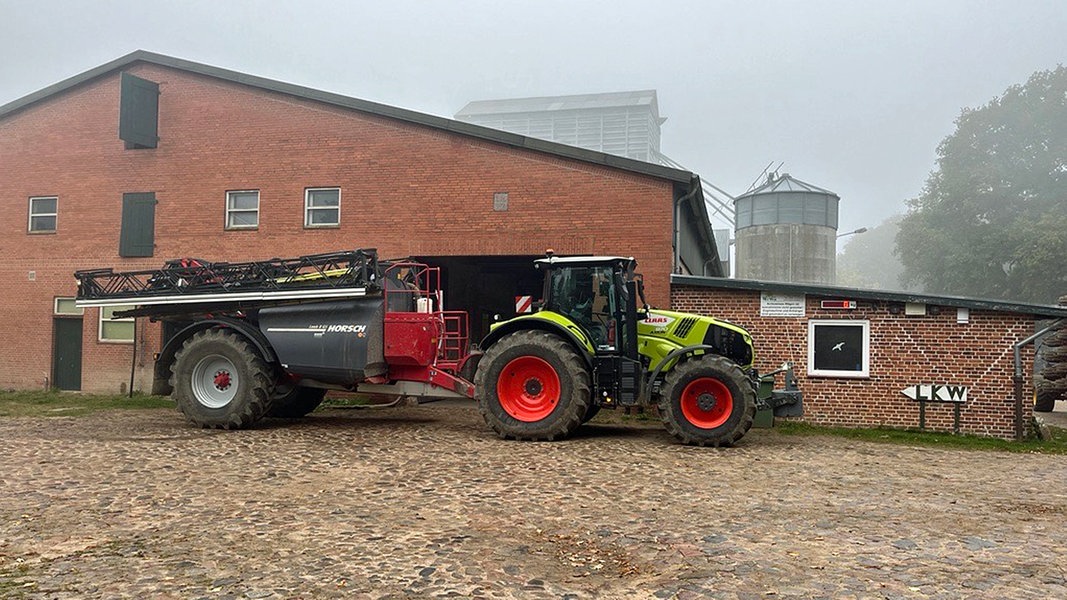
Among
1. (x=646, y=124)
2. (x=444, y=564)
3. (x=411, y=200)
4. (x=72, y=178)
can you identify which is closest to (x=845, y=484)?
(x=444, y=564)

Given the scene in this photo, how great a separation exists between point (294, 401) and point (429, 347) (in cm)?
291

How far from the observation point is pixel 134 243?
57.5ft

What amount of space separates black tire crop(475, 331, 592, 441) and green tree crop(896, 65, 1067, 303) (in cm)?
3732

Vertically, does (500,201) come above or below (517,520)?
above

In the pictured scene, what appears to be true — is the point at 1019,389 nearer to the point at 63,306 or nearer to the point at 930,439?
the point at 930,439

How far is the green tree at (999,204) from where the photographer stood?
4031 centimetres

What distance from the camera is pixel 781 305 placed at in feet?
45.4

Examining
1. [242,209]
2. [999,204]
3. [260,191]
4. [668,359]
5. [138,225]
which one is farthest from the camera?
[999,204]

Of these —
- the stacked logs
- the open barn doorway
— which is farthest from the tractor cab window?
the stacked logs

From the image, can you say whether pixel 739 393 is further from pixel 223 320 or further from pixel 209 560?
pixel 223 320

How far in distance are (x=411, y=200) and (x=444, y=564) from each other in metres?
11.8

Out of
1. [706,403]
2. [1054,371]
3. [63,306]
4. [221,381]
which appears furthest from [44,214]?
[1054,371]

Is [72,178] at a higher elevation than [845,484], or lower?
higher

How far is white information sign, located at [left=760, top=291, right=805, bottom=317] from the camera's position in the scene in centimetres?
1374
